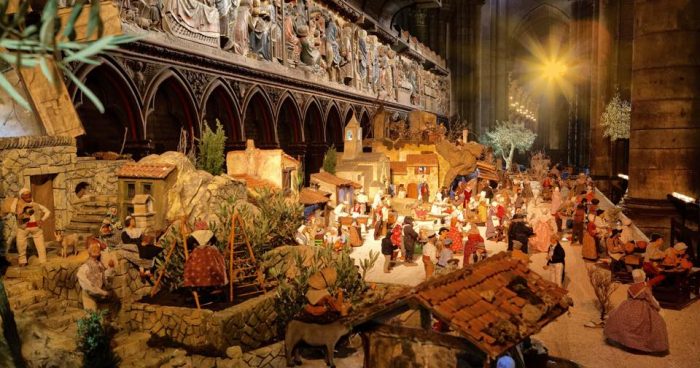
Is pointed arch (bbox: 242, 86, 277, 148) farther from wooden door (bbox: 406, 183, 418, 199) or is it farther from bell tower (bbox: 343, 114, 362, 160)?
wooden door (bbox: 406, 183, 418, 199)

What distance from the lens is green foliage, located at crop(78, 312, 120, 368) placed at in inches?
297

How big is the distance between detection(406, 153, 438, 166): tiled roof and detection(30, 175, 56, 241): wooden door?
15.1 meters

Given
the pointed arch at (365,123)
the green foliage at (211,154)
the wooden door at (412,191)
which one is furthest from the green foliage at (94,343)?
the pointed arch at (365,123)

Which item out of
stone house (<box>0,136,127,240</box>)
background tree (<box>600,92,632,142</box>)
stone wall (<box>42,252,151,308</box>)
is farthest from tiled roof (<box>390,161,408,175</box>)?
stone wall (<box>42,252,151,308</box>)

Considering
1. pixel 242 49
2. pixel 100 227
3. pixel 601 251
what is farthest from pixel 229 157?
pixel 601 251

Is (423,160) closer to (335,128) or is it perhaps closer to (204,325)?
(335,128)

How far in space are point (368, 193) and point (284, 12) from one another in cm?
773

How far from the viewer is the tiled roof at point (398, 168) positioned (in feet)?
75.8

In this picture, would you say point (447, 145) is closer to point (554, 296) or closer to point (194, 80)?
point (194, 80)

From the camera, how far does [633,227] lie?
1287 centimetres

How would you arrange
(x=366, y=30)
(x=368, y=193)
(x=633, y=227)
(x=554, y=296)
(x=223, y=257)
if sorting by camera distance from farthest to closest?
1. (x=366, y=30)
2. (x=368, y=193)
3. (x=633, y=227)
4. (x=223, y=257)
5. (x=554, y=296)

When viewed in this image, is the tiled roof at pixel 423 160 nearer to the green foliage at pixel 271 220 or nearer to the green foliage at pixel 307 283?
the green foliage at pixel 271 220

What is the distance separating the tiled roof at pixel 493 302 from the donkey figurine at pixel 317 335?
2663 millimetres

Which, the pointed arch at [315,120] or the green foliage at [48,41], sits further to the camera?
the pointed arch at [315,120]
